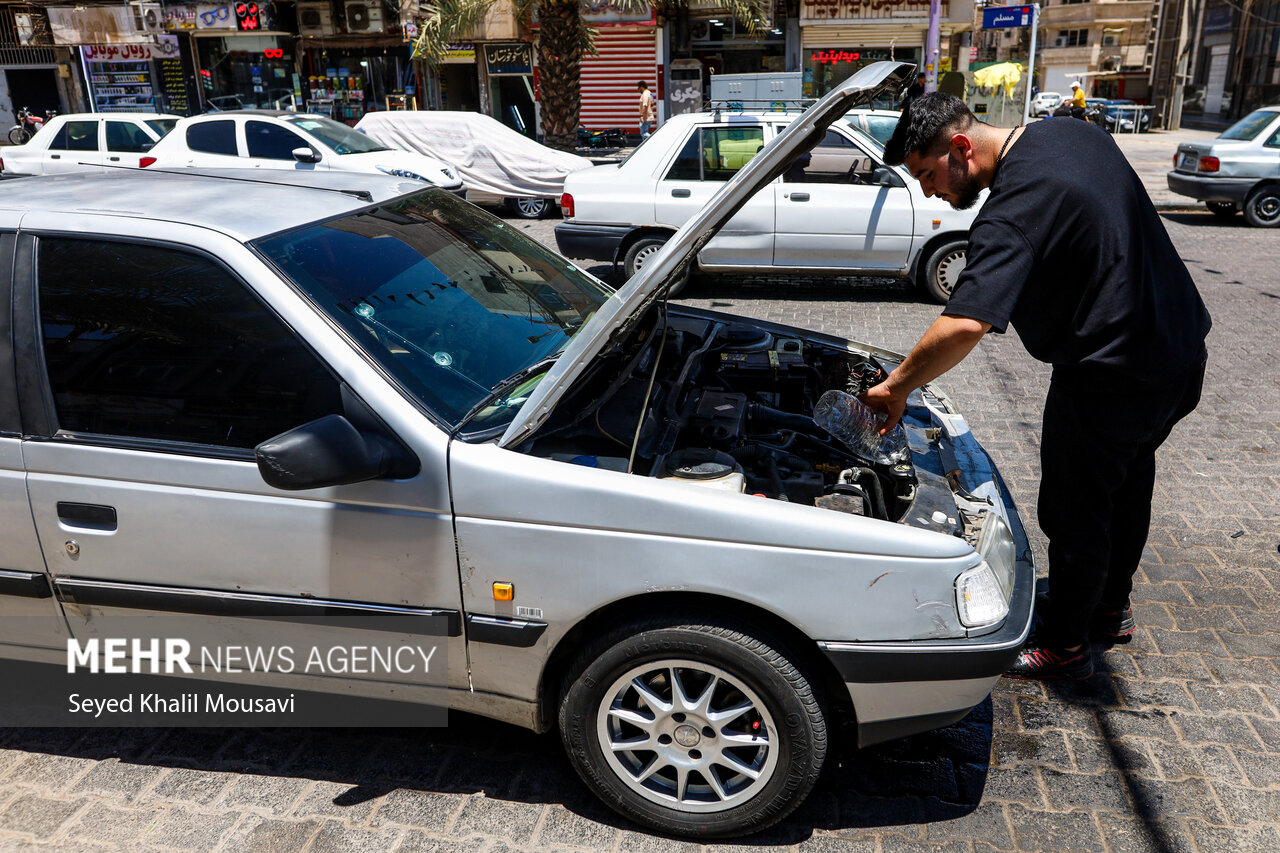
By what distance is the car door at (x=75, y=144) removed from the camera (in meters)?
13.8

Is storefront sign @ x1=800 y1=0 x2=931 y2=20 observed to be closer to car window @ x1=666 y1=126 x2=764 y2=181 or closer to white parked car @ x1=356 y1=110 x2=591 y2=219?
white parked car @ x1=356 y1=110 x2=591 y2=219

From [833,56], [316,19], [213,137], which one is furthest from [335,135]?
[316,19]

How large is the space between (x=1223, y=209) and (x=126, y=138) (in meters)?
16.4

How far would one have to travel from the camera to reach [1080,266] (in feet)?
9.15

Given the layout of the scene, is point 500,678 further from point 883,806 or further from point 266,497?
point 883,806

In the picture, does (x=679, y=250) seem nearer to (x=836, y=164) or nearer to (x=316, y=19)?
(x=836, y=164)

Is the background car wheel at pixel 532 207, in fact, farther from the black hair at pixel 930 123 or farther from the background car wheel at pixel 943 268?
the black hair at pixel 930 123

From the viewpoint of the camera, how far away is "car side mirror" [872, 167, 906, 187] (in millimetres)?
8469

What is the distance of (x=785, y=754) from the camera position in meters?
2.50

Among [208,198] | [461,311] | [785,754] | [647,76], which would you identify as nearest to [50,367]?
[208,198]

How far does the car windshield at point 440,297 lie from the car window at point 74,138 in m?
13.2

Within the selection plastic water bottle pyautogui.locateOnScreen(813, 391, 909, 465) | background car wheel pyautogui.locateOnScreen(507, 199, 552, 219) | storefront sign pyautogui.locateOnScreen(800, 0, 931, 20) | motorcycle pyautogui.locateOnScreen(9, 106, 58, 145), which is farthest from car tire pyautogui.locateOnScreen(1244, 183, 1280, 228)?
motorcycle pyautogui.locateOnScreen(9, 106, 58, 145)

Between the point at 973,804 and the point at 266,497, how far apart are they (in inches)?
89.1

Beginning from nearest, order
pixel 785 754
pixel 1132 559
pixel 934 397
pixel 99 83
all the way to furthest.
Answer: pixel 785 754
pixel 1132 559
pixel 934 397
pixel 99 83
